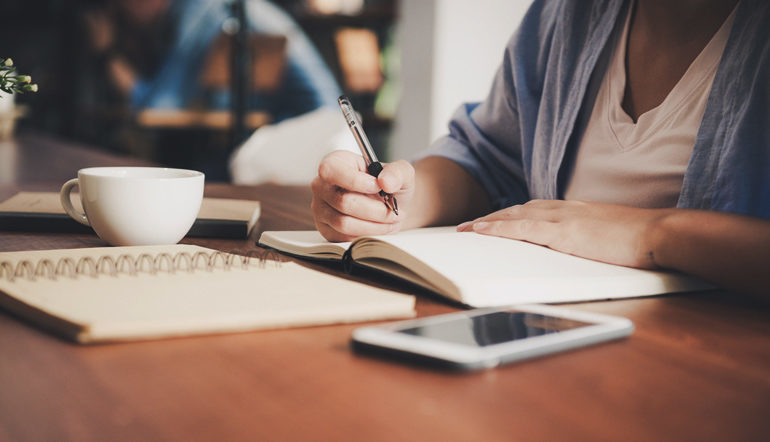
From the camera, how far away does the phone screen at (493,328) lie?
0.44 m

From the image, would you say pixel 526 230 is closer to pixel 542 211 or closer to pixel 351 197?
pixel 542 211

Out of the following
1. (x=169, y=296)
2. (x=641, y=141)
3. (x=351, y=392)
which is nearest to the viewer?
(x=351, y=392)

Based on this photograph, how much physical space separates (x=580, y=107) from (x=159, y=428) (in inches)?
34.1

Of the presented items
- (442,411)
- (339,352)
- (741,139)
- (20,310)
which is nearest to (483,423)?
(442,411)

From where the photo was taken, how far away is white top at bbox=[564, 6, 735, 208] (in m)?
0.92

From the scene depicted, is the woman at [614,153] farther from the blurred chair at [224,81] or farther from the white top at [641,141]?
the blurred chair at [224,81]

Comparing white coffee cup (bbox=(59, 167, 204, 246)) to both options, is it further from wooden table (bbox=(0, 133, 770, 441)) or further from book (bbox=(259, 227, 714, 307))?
wooden table (bbox=(0, 133, 770, 441))

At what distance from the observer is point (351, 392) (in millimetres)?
383

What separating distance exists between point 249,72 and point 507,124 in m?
2.69

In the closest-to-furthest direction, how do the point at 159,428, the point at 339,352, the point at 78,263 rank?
1. the point at 159,428
2. the point at 339,352
3. the point at 78,263

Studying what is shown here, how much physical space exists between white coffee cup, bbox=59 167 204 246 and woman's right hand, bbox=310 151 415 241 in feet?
0.47

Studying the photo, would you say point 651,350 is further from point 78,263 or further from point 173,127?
point 173,127

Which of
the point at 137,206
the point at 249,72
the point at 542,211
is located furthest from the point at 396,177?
the point at 249,72

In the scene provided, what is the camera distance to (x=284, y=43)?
375 centimetres
